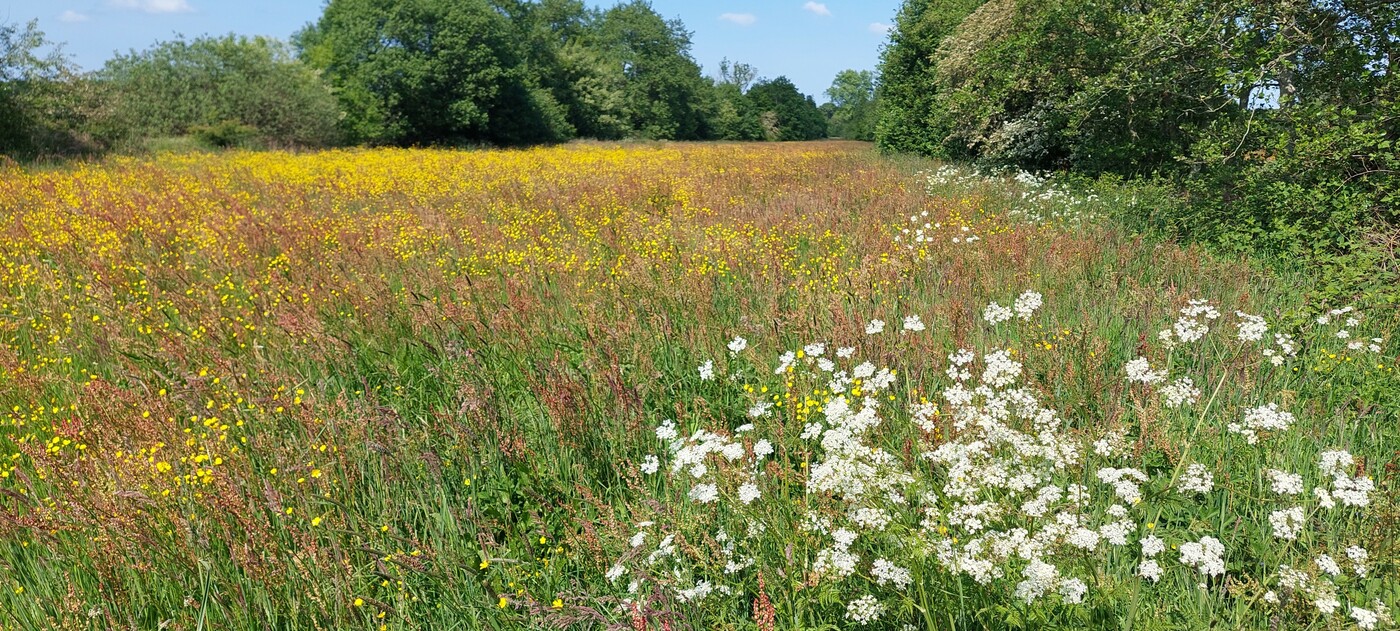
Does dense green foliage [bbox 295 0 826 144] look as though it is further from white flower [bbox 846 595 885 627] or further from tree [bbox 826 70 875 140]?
tree [bbox 826 70 875 140]

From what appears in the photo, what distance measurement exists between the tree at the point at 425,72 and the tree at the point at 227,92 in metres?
4.18

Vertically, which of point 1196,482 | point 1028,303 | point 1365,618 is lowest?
point 1365,618

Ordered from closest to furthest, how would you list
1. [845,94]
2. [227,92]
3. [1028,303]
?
[1028,303], [227,92], [845,94]

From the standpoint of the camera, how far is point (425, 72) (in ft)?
116

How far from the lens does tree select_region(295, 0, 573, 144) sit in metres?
35.3

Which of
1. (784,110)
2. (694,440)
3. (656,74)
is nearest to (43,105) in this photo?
(694,440)

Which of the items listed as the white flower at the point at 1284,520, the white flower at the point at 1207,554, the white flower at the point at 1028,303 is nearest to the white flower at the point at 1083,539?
the white flower at the point at 1207,554

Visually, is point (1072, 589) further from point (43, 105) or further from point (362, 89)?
point (362, 89)

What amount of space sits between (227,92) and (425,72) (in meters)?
9.87

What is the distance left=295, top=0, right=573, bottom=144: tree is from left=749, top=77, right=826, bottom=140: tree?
2011 inches

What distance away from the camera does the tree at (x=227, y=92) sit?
2698 cm

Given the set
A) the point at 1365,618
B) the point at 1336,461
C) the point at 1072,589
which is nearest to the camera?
the point at 1365,618

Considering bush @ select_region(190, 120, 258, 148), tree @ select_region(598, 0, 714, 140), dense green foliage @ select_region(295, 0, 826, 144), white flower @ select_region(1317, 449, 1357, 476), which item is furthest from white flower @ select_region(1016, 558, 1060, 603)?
tree @ select_region(598, 0, 714, 140)

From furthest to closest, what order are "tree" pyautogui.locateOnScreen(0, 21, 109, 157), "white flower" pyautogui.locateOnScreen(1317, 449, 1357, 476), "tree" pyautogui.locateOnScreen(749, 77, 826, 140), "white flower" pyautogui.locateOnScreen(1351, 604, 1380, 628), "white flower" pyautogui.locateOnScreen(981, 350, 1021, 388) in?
"tree" pyautogui.locateOnScreen(749, 77, 826, 140) → "tree" pyautogui.locateOnScreen(0, 21, 109, 157) → "white flower" pyautogui.locateOnScreen(981, 350, 1021, 388) → "white flower" pyautogui.locateOnScreen(1317, 449, 1357, 476) → "white flower" pyautogui.locateOnScreen(1351, 604, 1380, 628)
